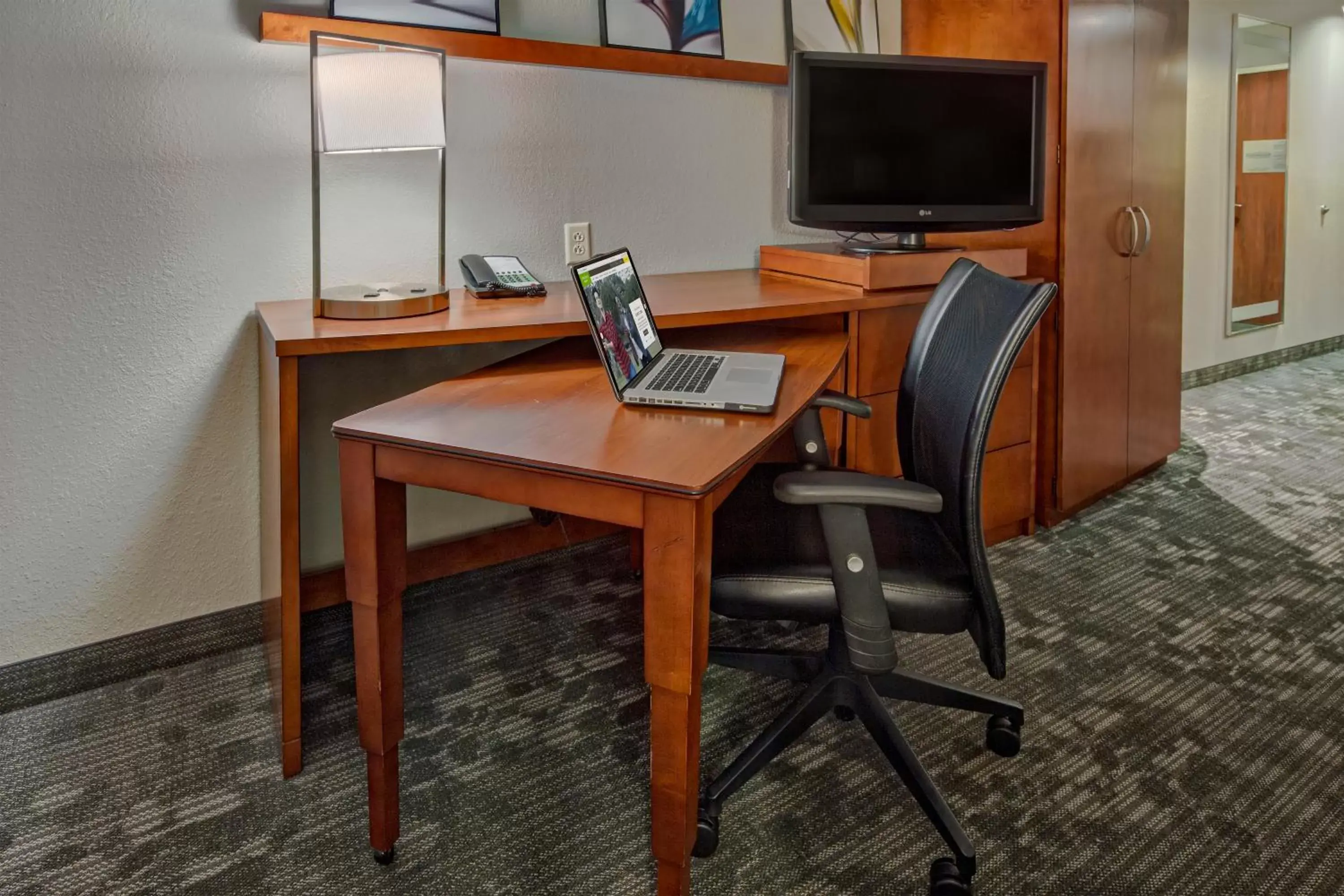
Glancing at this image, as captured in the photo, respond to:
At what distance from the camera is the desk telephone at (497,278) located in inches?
85.3

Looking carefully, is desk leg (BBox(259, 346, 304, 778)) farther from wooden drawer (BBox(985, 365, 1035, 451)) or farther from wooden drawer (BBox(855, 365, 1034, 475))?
wooden drawer (BBox(985, 365, 1035, 451))

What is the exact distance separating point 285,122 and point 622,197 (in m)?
0.86

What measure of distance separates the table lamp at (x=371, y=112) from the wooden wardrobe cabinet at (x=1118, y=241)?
1.76m

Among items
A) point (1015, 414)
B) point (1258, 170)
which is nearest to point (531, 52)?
point (1015, 414)

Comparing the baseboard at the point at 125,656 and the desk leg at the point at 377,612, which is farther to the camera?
the baseboard at the point at 125,656

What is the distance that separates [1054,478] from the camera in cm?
290

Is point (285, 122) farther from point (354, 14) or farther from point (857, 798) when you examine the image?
point (857, 798)

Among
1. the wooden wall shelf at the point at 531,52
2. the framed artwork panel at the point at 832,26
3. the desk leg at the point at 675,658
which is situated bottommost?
the desk leg at the point at 675,658

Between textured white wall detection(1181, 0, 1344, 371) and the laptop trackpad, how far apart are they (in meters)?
3.40

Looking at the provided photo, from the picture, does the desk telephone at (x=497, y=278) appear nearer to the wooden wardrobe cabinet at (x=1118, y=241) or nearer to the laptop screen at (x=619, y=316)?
the laptop screen at (x=619, y=316)

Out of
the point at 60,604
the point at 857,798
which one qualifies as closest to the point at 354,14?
the point at 60,604

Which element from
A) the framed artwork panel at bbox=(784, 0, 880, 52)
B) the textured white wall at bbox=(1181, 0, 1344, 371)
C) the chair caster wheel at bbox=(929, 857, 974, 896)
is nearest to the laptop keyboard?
the chair caster wheel at bbox=(929, 857, 974, 896)

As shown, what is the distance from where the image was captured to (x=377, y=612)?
1429mm

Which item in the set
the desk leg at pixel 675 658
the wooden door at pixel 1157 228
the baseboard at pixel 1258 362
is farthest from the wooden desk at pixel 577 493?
the baseboard at pixel 1258 362
